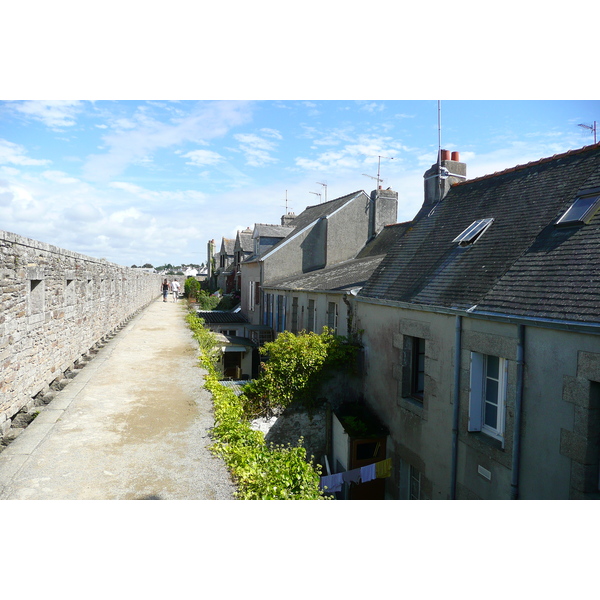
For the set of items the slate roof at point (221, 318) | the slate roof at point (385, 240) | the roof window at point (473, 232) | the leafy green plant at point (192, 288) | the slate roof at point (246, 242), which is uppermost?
the slate roof at point (246, 242)

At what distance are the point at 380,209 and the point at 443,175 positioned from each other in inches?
386

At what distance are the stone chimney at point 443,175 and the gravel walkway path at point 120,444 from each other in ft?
26.7

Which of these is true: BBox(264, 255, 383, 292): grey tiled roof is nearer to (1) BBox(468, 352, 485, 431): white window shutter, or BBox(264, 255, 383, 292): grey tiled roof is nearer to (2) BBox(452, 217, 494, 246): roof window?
(2) BBox(452, 217, 494, 246): roof window

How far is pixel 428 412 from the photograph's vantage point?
8.82 meters

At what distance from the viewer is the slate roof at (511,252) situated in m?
6.54

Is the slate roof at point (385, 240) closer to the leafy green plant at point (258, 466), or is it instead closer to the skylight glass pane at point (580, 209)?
the skylight glass pane at point (580, 209)

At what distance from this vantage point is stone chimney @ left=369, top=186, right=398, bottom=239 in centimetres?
2242

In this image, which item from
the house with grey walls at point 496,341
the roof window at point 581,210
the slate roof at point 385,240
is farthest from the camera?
the slate roof at point 385,240

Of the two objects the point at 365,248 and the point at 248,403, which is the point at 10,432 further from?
the point at 365,248

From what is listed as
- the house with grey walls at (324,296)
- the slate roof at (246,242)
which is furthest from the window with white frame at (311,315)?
the slate roof at (246,242)

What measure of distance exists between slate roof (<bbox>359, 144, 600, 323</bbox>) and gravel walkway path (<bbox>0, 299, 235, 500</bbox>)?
4.83 metres

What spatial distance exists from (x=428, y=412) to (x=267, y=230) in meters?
18.3

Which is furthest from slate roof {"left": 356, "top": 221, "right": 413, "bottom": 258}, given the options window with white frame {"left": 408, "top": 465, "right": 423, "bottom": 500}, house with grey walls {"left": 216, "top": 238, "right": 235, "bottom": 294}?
house with grey walls {"left": 216, "top": 238, "right": 235, "bottom": 294}

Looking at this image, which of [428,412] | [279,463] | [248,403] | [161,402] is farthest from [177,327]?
[279,463]
